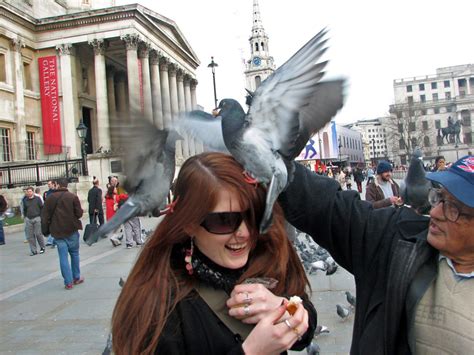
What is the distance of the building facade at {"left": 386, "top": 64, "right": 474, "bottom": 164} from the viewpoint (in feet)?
206

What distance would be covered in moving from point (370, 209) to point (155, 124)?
1041mm

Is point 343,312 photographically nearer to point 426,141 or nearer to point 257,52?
point 426,141

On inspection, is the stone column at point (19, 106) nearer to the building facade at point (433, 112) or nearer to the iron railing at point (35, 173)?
the iron railing at point (35, 173)

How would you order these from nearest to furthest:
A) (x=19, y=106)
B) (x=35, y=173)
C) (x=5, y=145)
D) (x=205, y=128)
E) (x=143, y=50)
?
(x=205, y=128) → (x=35, y=173) → (x=5, y=145) → (x=19, y=106) → (x=143, y=50)

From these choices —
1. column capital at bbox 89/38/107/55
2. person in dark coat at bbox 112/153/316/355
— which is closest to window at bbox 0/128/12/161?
column capital at bbox 89/38/107/55

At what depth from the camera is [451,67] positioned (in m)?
98.0

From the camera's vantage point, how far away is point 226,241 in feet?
5.42

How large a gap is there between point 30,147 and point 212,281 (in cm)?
3391

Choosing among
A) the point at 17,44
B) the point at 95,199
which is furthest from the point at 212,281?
the point at 17,44

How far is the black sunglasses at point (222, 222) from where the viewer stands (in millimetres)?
1648

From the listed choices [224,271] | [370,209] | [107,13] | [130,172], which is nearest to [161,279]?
[224,271]

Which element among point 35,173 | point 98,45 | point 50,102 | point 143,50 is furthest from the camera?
point 143,50

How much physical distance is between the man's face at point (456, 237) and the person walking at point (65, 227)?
714 centimetres

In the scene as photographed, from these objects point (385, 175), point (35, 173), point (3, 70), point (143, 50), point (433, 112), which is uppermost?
point (143, 50)
